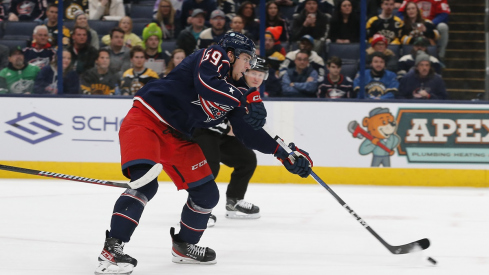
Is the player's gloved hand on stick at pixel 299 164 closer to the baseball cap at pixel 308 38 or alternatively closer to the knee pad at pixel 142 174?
the knee pad at pixel 142 174

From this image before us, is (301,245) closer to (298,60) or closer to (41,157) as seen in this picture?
(298,60)

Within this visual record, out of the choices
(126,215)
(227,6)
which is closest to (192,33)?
(227,6)

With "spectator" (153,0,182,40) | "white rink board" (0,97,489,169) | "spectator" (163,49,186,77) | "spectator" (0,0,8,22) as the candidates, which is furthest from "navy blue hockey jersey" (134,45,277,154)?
"spectator" (0,0,8,22)

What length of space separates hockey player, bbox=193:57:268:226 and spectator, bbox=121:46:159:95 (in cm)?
179

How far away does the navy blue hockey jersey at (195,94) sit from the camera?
3.02 meters

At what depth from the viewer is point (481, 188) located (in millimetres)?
6059

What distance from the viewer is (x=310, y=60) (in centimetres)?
625

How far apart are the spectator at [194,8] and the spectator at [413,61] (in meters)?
1.83

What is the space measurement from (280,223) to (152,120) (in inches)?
61.7

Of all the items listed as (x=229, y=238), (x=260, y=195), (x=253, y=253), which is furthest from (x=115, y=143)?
(x=253, y=253)

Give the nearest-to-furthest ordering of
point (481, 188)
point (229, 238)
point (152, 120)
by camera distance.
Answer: point (152, 120) < point (229, 238) < point (481, 188)

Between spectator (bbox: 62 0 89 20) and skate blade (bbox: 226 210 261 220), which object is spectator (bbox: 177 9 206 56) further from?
skate blade (bbox: 226 210 261 220)

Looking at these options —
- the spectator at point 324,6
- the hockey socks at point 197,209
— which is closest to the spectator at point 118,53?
the spectator at point 324,6

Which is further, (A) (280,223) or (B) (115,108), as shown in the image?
(B) (115,108)
